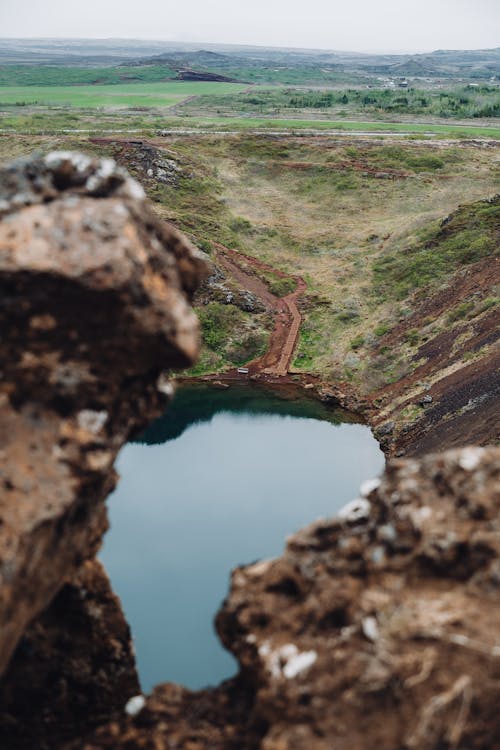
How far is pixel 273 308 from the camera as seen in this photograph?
60.7 m

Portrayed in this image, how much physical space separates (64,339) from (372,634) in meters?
7.05

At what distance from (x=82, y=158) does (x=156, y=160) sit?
68938 millimetres

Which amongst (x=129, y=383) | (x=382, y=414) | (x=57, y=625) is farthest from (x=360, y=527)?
(x=382, y=414)

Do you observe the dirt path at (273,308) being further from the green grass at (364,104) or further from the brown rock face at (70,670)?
the green grass at (364,104)

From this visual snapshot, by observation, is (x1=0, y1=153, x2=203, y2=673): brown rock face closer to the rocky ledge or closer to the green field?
the rocky ledge

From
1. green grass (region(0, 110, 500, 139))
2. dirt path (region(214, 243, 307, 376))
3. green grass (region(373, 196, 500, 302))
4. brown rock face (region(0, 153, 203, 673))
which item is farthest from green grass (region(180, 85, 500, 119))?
brown rock face (region(0, 153, 203, 673))

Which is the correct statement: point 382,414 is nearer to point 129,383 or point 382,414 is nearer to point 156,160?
point 129,383

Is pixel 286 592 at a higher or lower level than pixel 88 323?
lower

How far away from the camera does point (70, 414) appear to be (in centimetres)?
1162

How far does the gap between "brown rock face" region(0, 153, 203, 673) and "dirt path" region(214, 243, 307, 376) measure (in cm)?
4174

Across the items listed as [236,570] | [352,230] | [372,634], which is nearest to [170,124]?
[352,230]

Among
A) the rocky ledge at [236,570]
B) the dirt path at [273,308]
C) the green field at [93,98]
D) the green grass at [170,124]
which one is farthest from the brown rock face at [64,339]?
the green field at [93,98]

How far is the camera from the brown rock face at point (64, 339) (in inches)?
430

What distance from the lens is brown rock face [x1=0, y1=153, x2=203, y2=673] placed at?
10914 millimetres
